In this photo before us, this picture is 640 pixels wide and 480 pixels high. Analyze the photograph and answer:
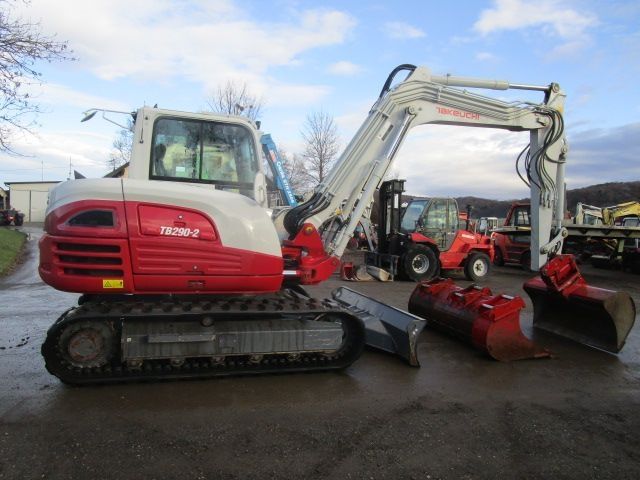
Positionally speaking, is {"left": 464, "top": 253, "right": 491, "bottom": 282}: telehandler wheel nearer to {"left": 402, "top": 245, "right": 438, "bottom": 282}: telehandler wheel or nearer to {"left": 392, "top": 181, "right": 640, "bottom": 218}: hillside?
{"left": 402, "top": 245, "right": 438, "bottom": 282}: telehandler wheel

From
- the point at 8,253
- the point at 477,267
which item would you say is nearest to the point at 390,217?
the point at 477,267

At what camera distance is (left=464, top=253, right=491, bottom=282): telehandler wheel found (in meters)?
14.3

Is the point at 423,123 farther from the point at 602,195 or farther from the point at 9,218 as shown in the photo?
the point at 602,195

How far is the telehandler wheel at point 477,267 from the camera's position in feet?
46.9

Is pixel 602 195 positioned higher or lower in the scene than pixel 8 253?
higher

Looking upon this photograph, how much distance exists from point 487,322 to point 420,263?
25.7 ft

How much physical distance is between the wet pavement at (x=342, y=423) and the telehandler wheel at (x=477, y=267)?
8.59 meters

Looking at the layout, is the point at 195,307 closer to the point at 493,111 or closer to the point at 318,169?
the point at 493,111

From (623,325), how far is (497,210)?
209 feet

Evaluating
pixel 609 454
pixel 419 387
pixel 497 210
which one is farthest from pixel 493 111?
pixel 497 210

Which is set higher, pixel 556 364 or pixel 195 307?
pixel 195 307

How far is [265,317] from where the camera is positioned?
4.87 metres

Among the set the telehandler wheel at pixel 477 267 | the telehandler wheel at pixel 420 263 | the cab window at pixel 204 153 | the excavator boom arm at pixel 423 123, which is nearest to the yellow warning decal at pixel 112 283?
the cab window at pixel 204 153

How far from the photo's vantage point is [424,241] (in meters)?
13.5
